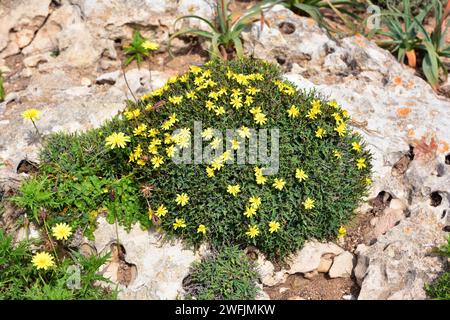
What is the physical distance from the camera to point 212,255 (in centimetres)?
431

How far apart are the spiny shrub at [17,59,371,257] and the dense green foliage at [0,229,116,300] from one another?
1.34ft

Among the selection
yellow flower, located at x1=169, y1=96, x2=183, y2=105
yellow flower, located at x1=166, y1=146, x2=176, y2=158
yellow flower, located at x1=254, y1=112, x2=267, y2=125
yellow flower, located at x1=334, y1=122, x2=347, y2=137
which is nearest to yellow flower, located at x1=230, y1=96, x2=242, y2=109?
yellow flower, located at x1=254, y1=112, x2=267, y2=125

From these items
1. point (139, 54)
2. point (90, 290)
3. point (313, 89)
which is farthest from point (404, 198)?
point (139, 54)

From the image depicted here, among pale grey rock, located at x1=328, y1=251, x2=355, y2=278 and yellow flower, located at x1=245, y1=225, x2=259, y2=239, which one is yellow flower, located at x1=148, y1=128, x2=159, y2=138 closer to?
yellow flower, located at x1=245, y1=225, x2=259, y2=239

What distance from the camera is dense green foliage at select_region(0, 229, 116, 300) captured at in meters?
3.97

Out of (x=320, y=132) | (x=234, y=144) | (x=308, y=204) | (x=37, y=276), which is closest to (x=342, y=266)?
(x=308, y=204)

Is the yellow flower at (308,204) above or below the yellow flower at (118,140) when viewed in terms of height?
below

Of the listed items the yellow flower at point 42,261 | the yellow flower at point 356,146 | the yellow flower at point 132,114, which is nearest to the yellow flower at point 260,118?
the yellow flower at point 356,146

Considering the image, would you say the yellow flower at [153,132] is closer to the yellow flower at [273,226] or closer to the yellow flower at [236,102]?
the yellow flower at [236,102]

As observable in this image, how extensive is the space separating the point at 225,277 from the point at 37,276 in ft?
4.98

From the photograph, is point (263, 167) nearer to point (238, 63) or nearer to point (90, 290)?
point (238, 63)

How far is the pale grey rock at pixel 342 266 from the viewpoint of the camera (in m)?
4.43

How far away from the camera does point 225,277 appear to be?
163 inches

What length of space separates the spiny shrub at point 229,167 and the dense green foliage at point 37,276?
1.34ft
